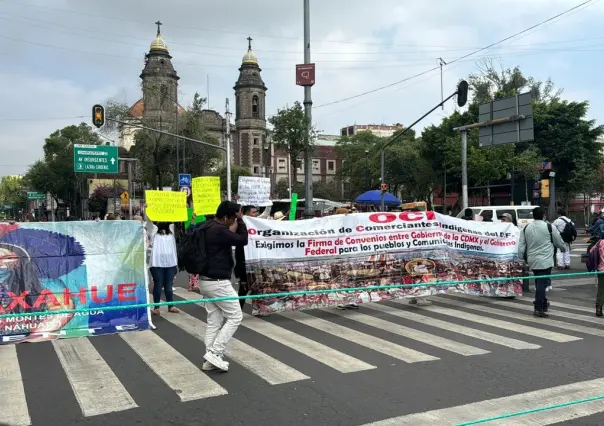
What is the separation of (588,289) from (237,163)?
83114 mm

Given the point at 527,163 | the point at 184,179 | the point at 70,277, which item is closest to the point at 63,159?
the point at 184,179

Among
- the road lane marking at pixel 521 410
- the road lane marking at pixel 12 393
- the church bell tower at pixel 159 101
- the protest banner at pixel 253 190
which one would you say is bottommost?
the road lane marking at pixel 521 410

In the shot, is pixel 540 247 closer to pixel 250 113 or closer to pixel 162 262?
pixel 162 262

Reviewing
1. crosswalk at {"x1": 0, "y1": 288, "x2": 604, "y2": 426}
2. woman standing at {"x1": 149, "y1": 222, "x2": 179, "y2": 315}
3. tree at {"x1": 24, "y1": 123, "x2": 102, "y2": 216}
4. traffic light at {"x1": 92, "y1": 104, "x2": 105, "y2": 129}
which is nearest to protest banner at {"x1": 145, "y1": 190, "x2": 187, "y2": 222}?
woman standing at {"x1": 149, "y1": 222, "x2": 179, "y2": 315}

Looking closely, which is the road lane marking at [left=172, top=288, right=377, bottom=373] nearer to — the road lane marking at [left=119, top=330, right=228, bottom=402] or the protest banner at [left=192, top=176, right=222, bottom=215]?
the road lane marking at [left=119, top=330, right=228, bottom=402]

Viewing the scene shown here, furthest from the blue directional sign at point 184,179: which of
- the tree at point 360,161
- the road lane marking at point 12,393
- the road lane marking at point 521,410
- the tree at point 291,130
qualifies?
the tree at point 360,161

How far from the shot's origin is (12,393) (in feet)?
16.0

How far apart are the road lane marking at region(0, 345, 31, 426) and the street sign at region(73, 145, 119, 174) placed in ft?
81.3

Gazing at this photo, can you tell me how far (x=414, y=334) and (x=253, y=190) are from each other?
9.14m

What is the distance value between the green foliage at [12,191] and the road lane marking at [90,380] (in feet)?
341

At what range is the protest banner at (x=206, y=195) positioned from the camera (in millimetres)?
12016

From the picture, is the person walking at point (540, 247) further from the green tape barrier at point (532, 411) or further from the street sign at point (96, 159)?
the street sign at point (96, 159)

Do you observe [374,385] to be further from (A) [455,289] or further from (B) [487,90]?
(B) [487,90]

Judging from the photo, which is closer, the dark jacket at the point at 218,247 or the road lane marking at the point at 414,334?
the dark jacket at the point at 218,247
